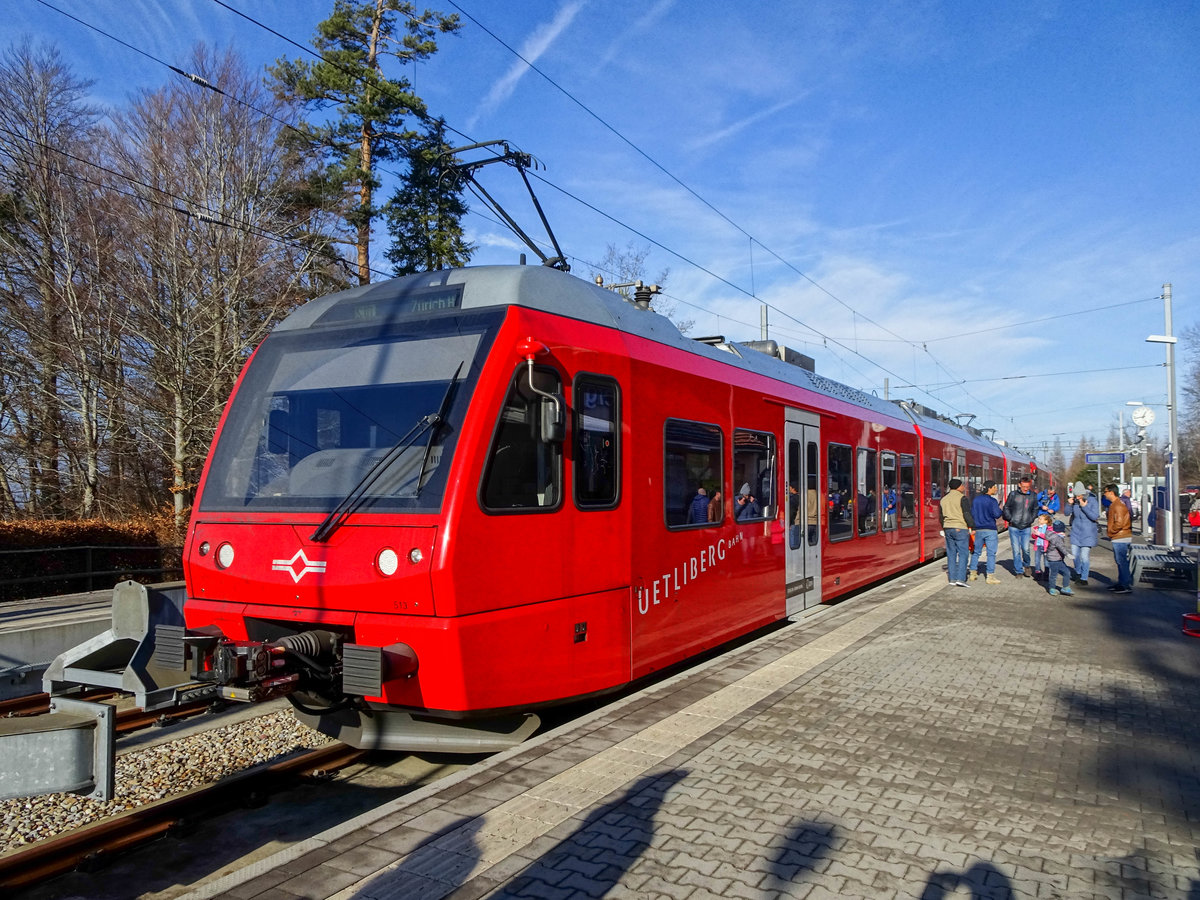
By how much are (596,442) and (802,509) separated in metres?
4.65

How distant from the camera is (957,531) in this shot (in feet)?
43.3

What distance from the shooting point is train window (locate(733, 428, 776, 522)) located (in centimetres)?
803

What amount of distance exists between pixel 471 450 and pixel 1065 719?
4.59 meters

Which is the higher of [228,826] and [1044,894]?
[1044,894]

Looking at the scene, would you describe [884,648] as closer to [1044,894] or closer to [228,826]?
[1044,894]

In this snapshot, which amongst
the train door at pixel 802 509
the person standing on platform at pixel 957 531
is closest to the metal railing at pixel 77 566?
the train door at pixel 802 509

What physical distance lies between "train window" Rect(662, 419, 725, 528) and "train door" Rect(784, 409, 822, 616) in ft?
6.59

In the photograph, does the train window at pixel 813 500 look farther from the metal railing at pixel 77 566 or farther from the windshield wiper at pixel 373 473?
the metal railing at pixel 77 566

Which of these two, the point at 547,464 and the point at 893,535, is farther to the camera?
the point at 893,535

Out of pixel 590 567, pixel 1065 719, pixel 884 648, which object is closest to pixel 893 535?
pixel 884 648

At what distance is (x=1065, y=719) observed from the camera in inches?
235

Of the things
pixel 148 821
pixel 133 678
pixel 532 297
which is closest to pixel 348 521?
pixel 133 678

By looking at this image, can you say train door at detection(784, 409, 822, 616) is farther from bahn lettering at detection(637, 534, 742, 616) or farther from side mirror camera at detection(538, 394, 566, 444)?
side mirror camera at detection(538, 394, 566, 444)

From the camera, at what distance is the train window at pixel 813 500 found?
32.6 ft
